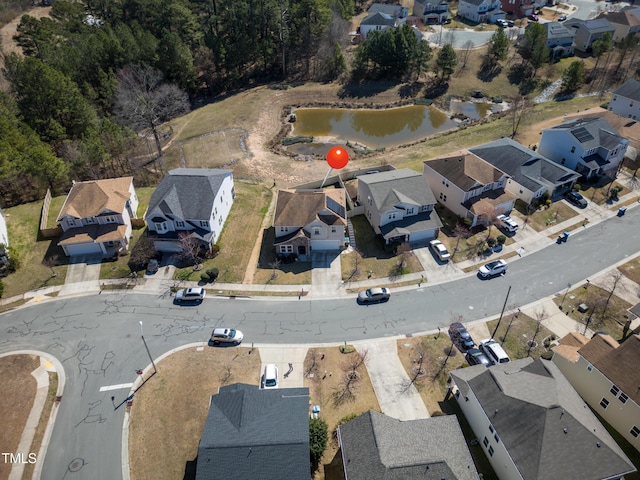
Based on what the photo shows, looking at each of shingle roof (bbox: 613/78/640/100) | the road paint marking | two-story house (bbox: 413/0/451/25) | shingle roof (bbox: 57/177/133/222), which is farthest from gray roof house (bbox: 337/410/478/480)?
two-story house (bbox: 413/0/451/25)

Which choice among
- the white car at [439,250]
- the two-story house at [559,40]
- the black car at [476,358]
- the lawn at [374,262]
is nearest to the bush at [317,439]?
the black car at [476,358]

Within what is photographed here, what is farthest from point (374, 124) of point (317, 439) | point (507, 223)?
point (317, 439)

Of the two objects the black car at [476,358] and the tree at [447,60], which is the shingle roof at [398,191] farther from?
the tree at [447,60]

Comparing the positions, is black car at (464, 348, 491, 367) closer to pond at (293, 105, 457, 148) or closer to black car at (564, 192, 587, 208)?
black car at (564, 192, 587, 208)

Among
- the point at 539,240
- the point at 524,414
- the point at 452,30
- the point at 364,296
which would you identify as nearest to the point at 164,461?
the point at 364,296

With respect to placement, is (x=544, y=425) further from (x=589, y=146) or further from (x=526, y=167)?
(x=589, y=146)

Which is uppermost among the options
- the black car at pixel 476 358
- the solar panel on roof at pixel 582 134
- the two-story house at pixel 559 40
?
the two-story house at pixel 559 40

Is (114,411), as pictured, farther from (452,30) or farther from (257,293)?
(452,30)
